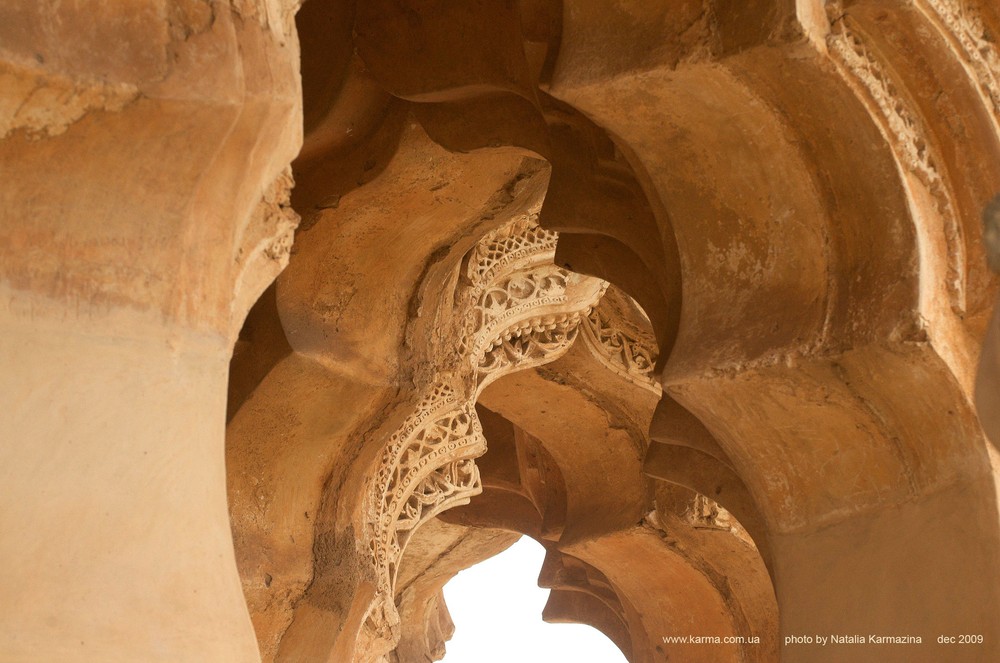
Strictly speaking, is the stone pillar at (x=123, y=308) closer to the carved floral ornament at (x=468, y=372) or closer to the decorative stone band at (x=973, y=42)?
the decorative stone band at (x=973, y=42)

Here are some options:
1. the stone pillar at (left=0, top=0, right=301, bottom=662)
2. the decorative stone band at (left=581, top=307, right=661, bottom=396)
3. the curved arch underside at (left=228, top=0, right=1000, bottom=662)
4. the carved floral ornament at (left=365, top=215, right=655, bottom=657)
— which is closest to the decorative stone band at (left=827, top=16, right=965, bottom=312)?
the curved arch underside at (left=228, top=0, right=1000, bottom=662)

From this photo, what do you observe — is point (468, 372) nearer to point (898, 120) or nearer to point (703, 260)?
point (703, 260)

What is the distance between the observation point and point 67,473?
2131mm

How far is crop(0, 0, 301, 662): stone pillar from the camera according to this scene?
206 centimetres

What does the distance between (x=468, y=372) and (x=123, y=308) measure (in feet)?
8.96

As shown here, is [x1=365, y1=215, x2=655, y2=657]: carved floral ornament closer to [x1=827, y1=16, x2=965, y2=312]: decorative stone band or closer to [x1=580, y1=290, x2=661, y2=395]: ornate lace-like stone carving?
[x1=580, y1=290, x2=661, y2=395]: ornate lace-like stone carving

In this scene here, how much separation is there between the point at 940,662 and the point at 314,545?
2.47 metres

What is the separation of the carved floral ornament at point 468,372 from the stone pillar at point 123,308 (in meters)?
2.30

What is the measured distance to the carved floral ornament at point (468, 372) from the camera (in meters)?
4.68

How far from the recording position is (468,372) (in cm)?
492

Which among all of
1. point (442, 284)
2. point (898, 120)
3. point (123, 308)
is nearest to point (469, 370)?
point (442, 284)

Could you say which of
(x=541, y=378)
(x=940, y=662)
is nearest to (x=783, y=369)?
(x=940, y=662)

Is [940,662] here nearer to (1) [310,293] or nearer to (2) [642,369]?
(1) [310,293]

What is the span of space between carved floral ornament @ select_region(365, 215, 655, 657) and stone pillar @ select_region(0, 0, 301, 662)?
90.4 inches
